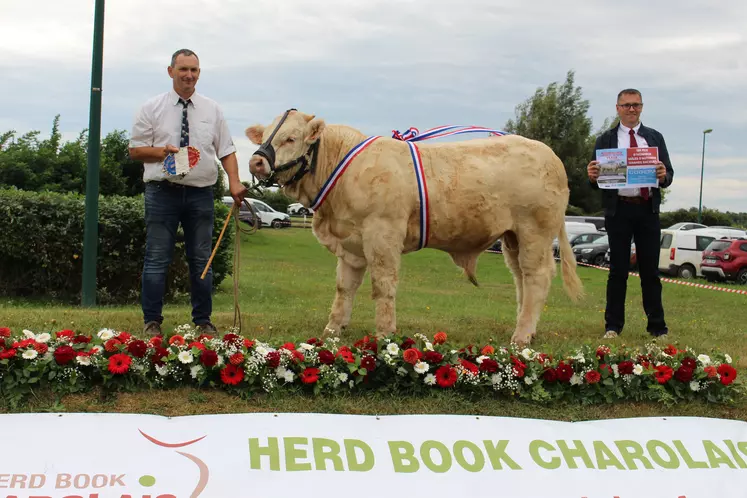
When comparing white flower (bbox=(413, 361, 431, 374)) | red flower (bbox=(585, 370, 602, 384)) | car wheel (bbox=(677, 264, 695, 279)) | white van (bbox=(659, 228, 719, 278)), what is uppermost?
white flower (bbox=(413, 361, 431, 374))

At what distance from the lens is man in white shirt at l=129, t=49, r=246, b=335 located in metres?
6.34


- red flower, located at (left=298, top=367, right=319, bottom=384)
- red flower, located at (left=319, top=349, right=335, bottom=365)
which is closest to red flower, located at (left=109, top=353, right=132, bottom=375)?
red flower, located at (left=298, top=367, right=319, bottom=384)

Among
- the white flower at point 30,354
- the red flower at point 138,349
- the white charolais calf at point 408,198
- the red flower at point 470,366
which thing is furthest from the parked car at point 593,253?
the white flower at point 30,354

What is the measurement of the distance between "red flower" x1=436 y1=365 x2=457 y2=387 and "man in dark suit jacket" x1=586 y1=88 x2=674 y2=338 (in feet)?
9.41

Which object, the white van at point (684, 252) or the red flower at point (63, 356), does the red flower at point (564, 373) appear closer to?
the red flower at point (63, 356)

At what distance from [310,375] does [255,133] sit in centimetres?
246

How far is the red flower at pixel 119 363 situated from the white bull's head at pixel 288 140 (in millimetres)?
1770

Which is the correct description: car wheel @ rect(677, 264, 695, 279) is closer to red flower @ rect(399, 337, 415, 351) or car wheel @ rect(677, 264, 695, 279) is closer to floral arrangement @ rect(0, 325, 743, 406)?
floral arrangement @ rect(0, 325, 743, 406)

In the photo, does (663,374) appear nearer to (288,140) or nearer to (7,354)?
(288,140)

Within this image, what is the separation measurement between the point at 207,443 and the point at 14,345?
73.4 inches

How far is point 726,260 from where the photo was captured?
2259 centimetres

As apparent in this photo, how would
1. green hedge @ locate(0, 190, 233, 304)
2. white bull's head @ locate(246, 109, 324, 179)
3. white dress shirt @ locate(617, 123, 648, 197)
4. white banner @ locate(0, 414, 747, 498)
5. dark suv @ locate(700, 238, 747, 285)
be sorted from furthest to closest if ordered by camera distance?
dark suv @ locate(700, 238, 747, 285) < green hedge @ locate(0, 190, 233, 304) < white dress shirt @ locate(617, 123, 648, 197) < white bull's head @ locate(246, 109, 324, 179) < white banner @ locate(0, 414, 747, 498)

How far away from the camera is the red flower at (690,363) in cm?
566

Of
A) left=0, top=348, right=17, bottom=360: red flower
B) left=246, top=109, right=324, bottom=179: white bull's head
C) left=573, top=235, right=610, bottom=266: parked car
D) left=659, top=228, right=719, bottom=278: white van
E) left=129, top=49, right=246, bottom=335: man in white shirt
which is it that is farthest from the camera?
left=573, top=235, right=610, bottom=266: parked car
